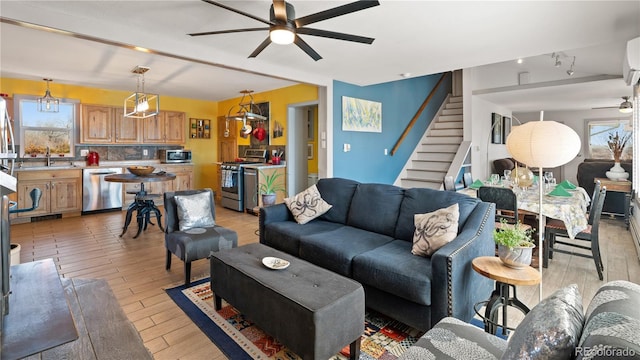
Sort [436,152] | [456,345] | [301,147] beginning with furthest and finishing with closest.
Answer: [436,152] < [301,147] < [456,345]

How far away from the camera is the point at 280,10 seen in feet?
7.11

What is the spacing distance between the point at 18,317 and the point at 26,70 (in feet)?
17.2

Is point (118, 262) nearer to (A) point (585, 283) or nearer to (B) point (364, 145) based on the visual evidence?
(B) point (364, 145)

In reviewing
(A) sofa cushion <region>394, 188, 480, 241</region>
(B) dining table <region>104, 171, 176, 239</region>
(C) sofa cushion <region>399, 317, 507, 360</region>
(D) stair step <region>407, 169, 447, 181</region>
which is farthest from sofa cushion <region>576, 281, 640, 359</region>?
(D) stair step <region>407, 169, 447, 181</region>

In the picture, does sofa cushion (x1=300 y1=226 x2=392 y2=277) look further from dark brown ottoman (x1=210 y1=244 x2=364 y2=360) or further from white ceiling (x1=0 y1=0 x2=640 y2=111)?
white ceiling (x1=0 y1=0 x2=640 y2=111)

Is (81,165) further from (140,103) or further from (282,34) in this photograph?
(282,34)

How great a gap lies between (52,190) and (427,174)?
7.08m

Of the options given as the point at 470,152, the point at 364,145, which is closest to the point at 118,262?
the point at 364,145

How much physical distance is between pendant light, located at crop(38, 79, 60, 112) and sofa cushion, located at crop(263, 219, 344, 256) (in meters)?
5.26

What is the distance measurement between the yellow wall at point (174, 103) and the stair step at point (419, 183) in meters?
4.77

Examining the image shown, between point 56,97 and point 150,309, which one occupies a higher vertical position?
point 56,97

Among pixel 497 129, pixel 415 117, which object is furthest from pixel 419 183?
pixel 497 129

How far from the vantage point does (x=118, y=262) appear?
3641 millimetres

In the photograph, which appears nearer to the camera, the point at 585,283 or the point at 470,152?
the point at 585,283
